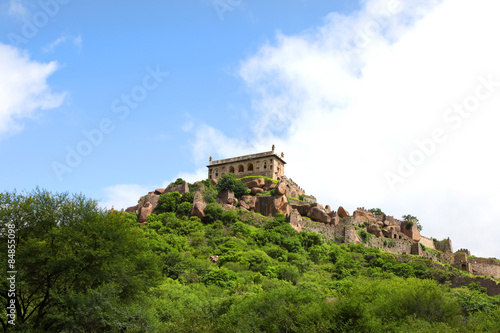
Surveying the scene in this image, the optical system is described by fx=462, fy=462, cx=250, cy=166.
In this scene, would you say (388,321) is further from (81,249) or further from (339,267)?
(339,267)

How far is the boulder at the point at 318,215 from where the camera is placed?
79.4 m

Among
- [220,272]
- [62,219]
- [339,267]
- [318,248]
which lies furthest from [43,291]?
[318,248]

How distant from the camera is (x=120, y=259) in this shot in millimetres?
31016

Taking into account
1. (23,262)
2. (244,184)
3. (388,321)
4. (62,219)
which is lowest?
(388,321)

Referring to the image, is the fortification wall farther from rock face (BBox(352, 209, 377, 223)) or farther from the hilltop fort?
rock face (BBox(352, 209, 377, 223))

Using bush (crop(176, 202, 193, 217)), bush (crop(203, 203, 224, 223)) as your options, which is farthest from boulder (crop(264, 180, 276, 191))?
bush (crop(176, 202, 193, 217))

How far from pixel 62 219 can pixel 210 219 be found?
39.6 m

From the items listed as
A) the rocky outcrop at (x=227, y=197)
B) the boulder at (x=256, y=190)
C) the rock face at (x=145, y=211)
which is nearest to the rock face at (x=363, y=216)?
the boulder at (x=256, y=190)

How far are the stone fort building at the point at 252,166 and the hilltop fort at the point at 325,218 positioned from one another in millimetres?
276

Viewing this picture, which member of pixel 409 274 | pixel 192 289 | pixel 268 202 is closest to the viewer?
pixel 192 289

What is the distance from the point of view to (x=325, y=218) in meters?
79.4

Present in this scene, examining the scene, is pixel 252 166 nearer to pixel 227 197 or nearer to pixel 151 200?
pixel 227 197

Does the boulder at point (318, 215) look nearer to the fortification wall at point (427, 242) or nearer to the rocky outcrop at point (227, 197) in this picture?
the rocky outcrop at point (227, 197)

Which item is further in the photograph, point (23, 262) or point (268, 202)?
point (268, 202)
